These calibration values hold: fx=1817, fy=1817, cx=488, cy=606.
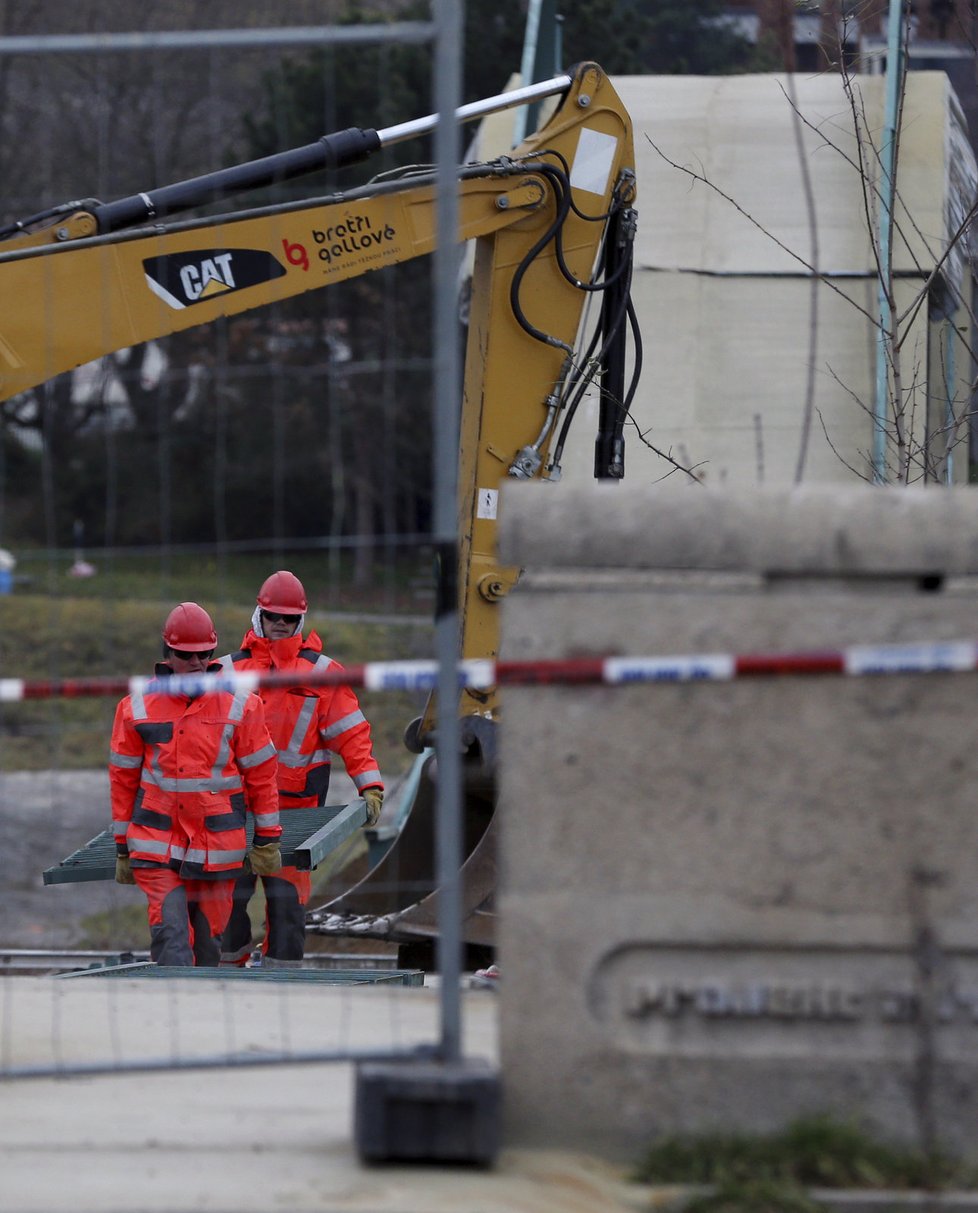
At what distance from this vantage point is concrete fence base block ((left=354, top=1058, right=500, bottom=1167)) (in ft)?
12.6

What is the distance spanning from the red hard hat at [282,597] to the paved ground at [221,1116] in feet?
11.2

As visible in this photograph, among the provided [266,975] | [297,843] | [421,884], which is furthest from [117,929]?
[266,975]

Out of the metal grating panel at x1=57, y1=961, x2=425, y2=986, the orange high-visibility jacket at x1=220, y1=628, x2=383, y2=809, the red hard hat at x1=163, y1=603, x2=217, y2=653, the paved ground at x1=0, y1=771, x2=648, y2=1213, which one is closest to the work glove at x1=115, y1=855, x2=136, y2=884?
the metal grating panel at x1=57, y1=961, x2=425, y2=986

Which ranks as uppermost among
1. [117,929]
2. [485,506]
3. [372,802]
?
[485,506]

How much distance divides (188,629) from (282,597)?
92cm

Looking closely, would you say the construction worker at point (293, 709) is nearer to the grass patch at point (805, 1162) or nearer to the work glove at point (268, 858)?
the work glove at point (268, 858)

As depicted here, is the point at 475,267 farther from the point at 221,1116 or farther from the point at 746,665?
the point at 221,1116

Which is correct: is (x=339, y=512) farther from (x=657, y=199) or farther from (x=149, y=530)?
(x=657, y=199)

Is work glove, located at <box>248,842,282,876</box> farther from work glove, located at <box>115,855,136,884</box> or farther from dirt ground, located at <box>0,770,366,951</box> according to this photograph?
dirt ground, located at <box>0,770,366,951</box>

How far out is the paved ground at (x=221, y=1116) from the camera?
3727mm

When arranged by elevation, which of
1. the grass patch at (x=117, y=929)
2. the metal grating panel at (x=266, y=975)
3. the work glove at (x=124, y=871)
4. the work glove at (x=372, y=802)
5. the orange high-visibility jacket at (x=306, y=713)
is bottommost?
the grass patch at (x=117, y=929)

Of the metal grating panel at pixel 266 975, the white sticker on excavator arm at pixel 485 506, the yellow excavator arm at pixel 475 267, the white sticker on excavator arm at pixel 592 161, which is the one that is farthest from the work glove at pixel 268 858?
the white sticker on excavator arm at pixel 592 161

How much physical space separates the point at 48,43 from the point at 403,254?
14.2ft

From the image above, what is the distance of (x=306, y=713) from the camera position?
8.76 m
